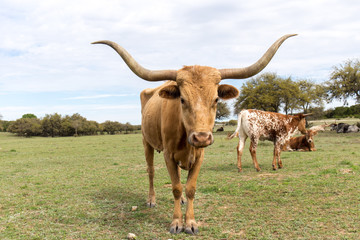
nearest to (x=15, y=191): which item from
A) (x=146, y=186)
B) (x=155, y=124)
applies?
(x=146, y=186)

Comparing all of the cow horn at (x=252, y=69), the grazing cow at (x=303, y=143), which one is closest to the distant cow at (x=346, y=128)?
the grazing cow at (x=303, y=143)

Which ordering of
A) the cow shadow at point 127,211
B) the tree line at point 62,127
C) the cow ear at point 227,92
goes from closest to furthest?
the cow ear at point 227,92, the cow shadow at point 127,211, the tree line at point 62,127

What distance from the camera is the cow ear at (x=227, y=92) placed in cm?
410

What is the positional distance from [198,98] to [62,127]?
66.1 meters

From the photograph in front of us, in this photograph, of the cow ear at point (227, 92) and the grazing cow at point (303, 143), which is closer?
the cow ear at point (227, 92)

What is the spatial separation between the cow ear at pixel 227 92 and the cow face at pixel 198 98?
4.5 inches

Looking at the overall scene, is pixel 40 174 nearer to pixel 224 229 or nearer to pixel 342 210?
pixel 224 229

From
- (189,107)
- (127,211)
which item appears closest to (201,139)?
(189,107)

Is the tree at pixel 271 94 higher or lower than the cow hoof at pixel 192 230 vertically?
higher

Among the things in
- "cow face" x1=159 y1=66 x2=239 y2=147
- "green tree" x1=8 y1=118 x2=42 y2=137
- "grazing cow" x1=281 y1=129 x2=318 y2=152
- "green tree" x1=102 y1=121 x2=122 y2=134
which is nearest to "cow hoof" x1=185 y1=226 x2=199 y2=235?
"cow face" x1=159 y1=66 x2=239 y2=147

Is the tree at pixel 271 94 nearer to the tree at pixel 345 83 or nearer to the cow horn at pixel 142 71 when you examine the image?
the tree at pixel 345 83

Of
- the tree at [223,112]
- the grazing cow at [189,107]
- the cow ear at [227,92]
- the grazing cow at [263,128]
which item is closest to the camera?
the grazing cow at [189,107]

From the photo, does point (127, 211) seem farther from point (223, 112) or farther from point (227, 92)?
point (223, 112)

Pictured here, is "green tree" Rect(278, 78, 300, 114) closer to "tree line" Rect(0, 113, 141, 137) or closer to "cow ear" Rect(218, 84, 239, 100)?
"cow ear" Rect(218, 84, 239, 100)
